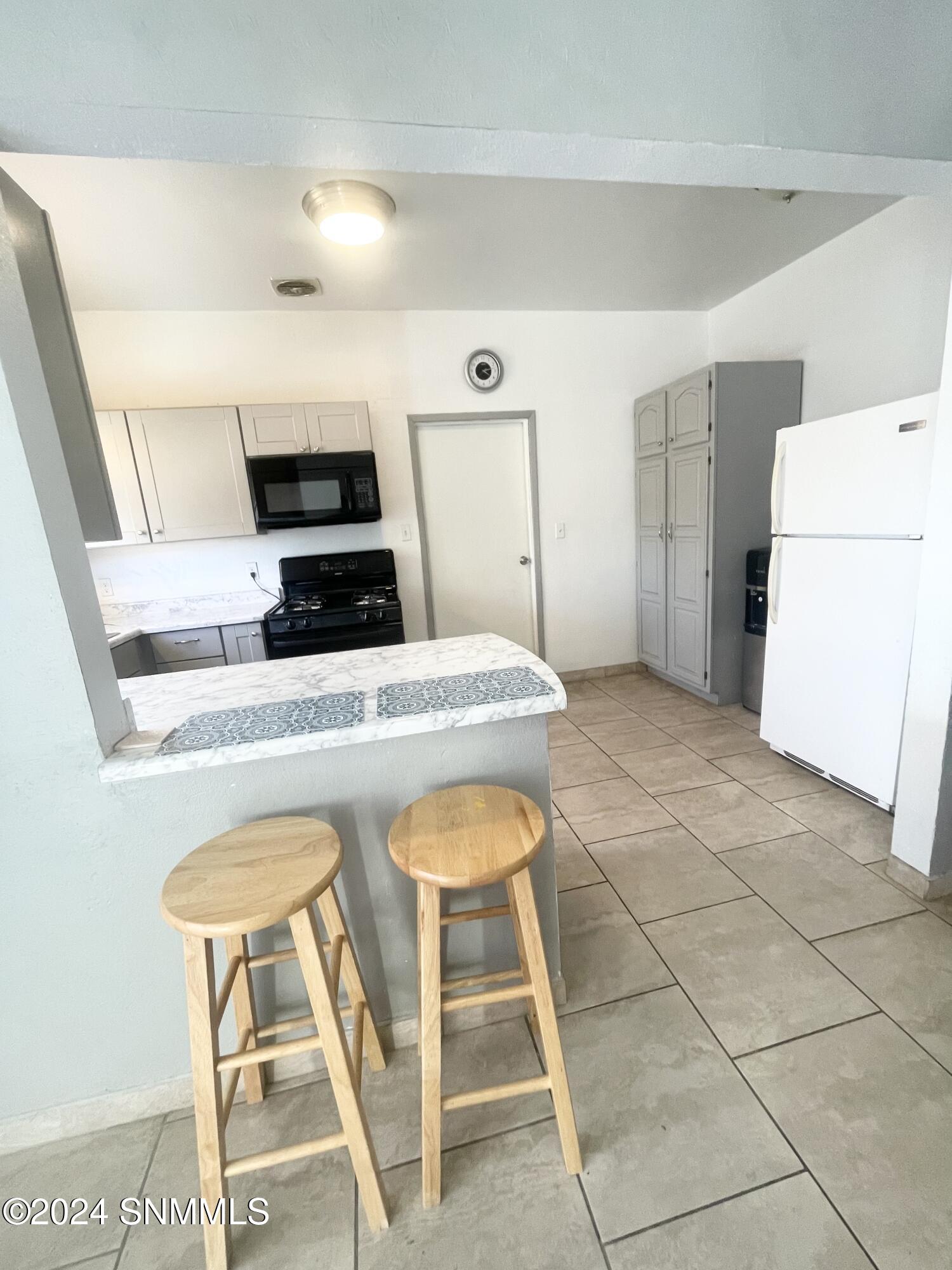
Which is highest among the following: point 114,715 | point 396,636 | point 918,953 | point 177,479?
point 177,479

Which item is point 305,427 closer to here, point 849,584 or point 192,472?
point 192,472

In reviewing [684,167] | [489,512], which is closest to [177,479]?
[489,512]

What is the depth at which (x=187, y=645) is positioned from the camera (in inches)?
117

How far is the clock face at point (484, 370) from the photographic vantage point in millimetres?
3455

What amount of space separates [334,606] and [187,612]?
1002 mm

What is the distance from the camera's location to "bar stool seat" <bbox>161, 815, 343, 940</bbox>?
850 mm

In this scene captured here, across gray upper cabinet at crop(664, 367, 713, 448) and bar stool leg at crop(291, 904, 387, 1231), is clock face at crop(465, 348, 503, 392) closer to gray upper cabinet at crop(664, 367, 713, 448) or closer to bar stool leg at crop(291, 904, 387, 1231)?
gray upper cabinet at crop(664, 367, 713, 448)

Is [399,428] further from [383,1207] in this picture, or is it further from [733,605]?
[383,1207]

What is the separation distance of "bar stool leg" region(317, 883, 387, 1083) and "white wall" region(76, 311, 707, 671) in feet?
8.73

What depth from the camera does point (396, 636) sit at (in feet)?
10.1

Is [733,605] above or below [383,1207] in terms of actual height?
above

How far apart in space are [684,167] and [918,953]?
214 cm

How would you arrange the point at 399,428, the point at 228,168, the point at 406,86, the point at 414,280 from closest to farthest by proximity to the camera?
1. the point at 406,86
2. the point at 228,168
3. the point at 414,280
4. the point at 399,428

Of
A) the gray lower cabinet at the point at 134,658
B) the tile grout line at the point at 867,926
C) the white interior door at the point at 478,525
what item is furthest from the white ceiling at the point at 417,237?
the tile grout line at the point at 867,926
